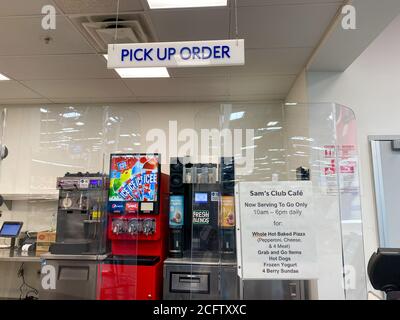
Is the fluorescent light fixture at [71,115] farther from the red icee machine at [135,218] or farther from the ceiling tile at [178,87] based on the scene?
the red icee machine at [135,218]

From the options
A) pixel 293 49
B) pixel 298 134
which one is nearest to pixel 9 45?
pixel 293 49

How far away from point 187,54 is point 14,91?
3557 millimetres

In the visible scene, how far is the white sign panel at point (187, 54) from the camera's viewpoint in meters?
1.73

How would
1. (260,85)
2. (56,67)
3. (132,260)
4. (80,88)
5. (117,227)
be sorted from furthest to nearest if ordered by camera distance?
(80,88)
(260,85)
(56,67)
(117,227)
(132,260)

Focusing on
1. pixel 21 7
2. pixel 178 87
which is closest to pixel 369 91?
pixel 178 87

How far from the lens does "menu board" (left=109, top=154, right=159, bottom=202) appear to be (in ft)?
10.8

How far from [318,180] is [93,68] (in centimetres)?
272

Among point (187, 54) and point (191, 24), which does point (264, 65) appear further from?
point (187, 54)

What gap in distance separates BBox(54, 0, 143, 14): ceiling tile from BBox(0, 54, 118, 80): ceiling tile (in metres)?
0.73

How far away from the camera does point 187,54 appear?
1.74 metres

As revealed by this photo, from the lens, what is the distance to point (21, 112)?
15.9 ft

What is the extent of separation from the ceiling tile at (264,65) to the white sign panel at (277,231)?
191 centimetres
